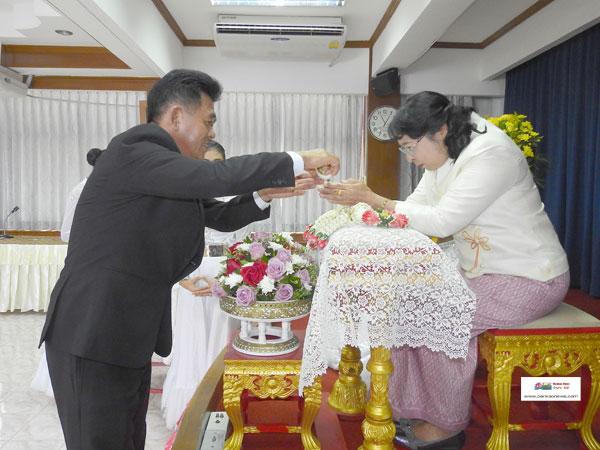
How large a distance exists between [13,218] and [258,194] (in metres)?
5.35

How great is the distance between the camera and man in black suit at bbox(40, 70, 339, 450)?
116 cm

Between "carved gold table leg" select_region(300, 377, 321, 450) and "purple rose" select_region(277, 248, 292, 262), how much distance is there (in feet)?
1.45

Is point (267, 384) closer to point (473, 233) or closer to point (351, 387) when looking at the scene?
point (351, 387)

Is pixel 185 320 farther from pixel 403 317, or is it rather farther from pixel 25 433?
pixel 403 317

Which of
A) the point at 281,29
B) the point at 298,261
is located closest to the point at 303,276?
the point at 298,261

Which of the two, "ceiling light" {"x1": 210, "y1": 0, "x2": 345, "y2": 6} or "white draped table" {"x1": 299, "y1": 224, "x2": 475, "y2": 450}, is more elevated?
"ceiling light" {"x1": 210, "y1": 0, "x2": 345, "y2": 6}

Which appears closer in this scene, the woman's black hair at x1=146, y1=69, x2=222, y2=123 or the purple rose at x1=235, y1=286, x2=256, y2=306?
the woman's black hair at x1=146, y1=69, x2=222, y2=123

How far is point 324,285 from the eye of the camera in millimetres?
1569

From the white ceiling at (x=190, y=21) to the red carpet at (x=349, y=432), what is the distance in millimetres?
2643

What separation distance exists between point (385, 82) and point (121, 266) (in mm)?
4686

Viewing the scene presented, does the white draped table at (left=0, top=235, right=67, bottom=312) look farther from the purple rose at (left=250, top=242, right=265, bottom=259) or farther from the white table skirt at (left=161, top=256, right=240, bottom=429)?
the purple rose at (left=250, top=242, right=265, bottom=259)

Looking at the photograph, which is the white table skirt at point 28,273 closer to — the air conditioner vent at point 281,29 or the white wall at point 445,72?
the air conditioner vent at point 281,29

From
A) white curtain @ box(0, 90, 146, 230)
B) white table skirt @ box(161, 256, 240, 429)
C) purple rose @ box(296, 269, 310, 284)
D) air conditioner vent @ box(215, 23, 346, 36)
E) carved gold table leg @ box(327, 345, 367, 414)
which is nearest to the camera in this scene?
purple rose @ box(296, 269, 310, 284)

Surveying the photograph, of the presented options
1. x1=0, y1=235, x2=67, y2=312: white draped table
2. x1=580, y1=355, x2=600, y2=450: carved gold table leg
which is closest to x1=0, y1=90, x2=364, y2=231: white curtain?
x1=0, y1=235, x2=67, y2=312: white draped table
